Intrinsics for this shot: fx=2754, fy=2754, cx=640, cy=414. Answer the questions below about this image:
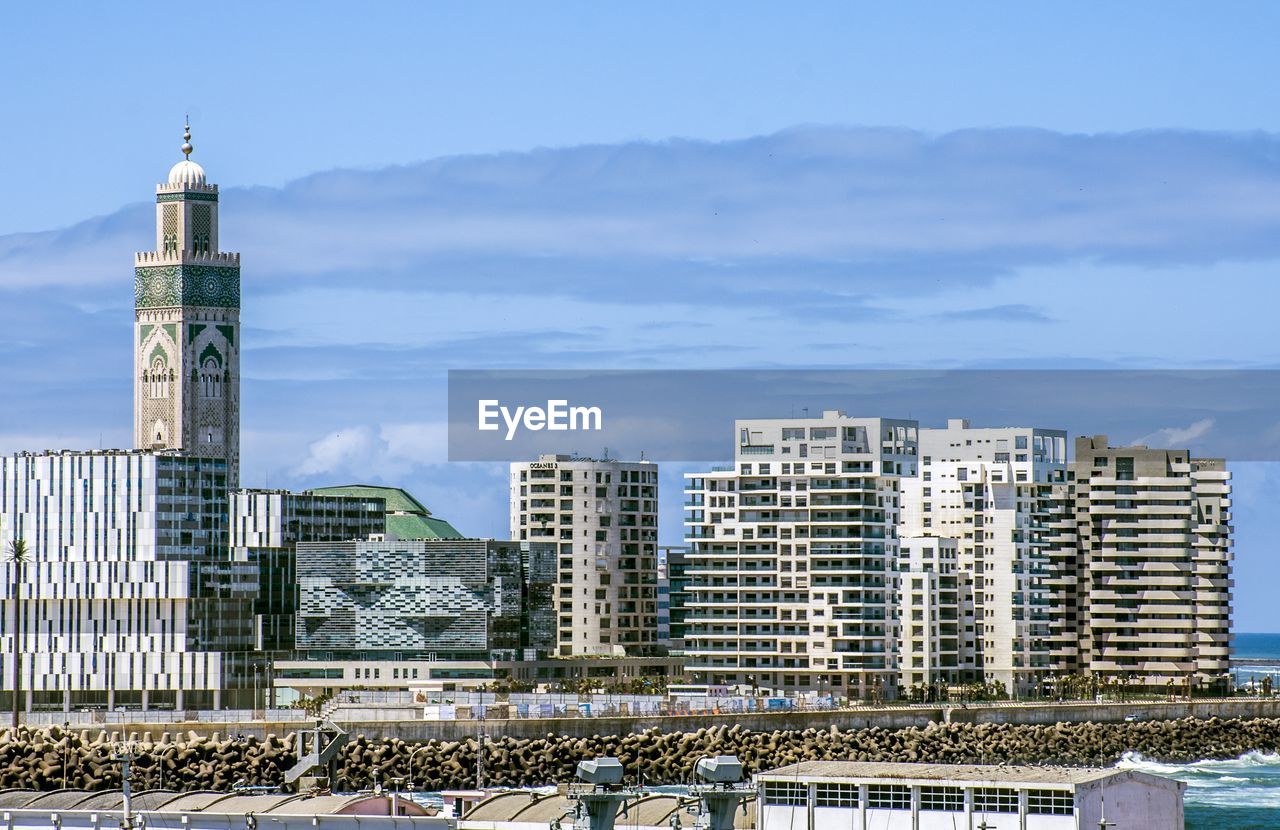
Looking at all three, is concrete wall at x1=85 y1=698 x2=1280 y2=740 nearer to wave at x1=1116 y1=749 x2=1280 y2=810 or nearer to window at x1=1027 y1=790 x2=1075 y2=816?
wave at x1=1116 y1=749 x2=1280 y2=810

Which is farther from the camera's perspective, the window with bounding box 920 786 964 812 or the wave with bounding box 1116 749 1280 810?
the wave with bounding box 1116 749 1280 810

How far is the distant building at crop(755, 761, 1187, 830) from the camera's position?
8788 cm

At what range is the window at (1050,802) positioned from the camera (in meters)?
87.3

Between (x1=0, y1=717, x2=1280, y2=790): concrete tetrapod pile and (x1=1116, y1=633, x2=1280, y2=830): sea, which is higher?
(x1=0, y1=717, x2=1280, y2=790): concrete tetrapod pile

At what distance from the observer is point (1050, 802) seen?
88000mm

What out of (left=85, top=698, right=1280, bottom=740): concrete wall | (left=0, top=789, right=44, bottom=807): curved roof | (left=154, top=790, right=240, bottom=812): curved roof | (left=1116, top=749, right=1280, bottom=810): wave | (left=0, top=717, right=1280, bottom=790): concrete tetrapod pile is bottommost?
(left=1116, top=749, right=1280, bottom=810): wave

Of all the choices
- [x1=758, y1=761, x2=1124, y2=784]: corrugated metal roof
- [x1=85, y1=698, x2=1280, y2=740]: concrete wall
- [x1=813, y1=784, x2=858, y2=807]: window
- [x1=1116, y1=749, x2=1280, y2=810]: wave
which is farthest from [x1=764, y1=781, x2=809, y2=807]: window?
[x1=85, y1=698, x2=1280, y2=740]: concrete wall

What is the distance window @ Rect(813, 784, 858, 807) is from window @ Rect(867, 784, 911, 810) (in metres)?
0.85

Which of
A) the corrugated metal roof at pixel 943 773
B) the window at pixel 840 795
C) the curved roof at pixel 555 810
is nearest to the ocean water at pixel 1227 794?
the corrugated metal roof at pixel 943 773

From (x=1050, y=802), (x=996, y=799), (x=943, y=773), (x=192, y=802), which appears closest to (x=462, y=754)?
(x=192, y=802)

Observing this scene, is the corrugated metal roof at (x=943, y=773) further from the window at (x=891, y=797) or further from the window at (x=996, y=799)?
the window at (x=996, y=799)

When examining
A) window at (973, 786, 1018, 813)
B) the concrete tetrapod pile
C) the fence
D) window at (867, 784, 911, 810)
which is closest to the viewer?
window at (973, 786, 1018, 813)

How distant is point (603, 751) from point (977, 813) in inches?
2991

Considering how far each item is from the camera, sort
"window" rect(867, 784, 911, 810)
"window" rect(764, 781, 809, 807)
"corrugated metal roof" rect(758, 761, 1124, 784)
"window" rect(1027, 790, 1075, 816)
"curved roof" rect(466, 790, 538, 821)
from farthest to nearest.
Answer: "curved roof" rect(466, 790, 538, 821)
"window" rect(764, 781, 809, 807)
"window" rect(867, 784, 911, 810)
"corrugated metal roof" rect(758, 761, 1124, 784)
"window" rect(1027, 790, 1075, 816)
